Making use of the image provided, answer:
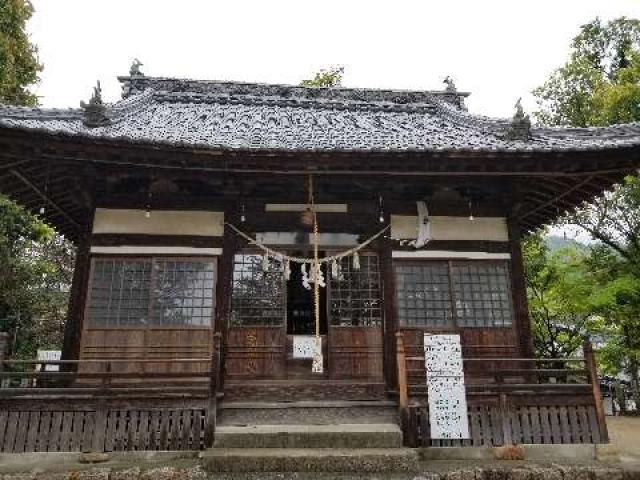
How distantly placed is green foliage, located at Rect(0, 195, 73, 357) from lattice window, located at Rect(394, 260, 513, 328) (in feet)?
44.7

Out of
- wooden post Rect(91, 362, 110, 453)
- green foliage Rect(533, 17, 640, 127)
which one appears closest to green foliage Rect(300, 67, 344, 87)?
green foliage Rect(533, 17, 640, 127)

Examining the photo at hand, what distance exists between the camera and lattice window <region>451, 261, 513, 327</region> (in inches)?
388

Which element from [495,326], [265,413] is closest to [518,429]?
[495,326]

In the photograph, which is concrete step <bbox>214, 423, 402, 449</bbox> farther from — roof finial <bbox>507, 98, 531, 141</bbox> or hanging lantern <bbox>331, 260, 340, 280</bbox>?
roof finial <bbox>507, 98, 531, 141</bbox>

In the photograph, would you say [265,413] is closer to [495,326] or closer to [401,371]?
[401,371]

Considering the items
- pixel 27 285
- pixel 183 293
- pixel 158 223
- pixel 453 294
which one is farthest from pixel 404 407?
pixel 27 285

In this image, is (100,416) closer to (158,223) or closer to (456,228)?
(158,223)

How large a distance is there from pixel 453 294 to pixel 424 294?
1.91ft

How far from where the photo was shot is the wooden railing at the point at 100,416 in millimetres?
7906

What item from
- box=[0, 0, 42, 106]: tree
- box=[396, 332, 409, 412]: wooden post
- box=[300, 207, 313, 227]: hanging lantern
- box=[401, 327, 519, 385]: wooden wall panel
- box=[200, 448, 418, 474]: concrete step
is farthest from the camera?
box=[0, 0, 42, 106]: tree

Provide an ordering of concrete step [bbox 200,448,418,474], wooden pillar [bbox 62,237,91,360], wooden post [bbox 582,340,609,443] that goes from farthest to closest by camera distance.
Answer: wooden pillar [bbox 62,237,91,360]
wooden post [bbox 582,340,609,443]
concrete step [bbox 200,448,418,474]

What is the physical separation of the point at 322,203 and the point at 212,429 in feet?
15.9

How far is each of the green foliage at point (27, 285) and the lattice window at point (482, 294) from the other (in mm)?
14458

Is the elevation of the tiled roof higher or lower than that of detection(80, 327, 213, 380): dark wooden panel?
higher
